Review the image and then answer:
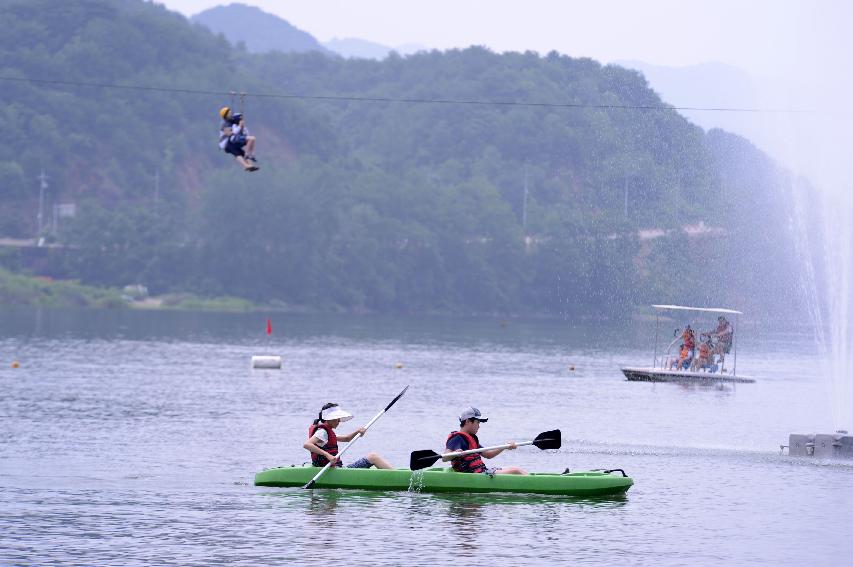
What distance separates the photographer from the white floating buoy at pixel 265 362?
253ft

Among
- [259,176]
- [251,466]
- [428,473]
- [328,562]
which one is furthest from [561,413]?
[259,176]

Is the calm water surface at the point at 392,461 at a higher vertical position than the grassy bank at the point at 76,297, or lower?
lower

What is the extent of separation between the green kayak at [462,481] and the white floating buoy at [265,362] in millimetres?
44982

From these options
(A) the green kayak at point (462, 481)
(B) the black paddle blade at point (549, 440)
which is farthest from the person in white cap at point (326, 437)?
(B) the black paddle blade at point (549, 440)

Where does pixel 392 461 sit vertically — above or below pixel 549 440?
below

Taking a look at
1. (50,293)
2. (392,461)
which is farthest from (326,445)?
(50,293)

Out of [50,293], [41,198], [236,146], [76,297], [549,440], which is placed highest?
[41,198]

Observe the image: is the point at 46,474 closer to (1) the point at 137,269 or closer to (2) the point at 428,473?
(2) the point at 428,473

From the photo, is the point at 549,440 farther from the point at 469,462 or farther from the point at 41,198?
the point at 41,198

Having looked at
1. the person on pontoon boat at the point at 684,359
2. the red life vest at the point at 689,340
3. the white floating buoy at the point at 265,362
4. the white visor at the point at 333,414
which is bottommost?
the white floating buoy at the point at 265,362

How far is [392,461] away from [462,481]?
738 cm

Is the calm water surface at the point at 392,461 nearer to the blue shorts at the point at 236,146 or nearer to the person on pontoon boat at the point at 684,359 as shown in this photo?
the person on pontoon boat at the point at 684,359

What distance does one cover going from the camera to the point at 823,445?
40094 mm

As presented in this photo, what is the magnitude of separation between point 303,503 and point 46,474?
733cm
